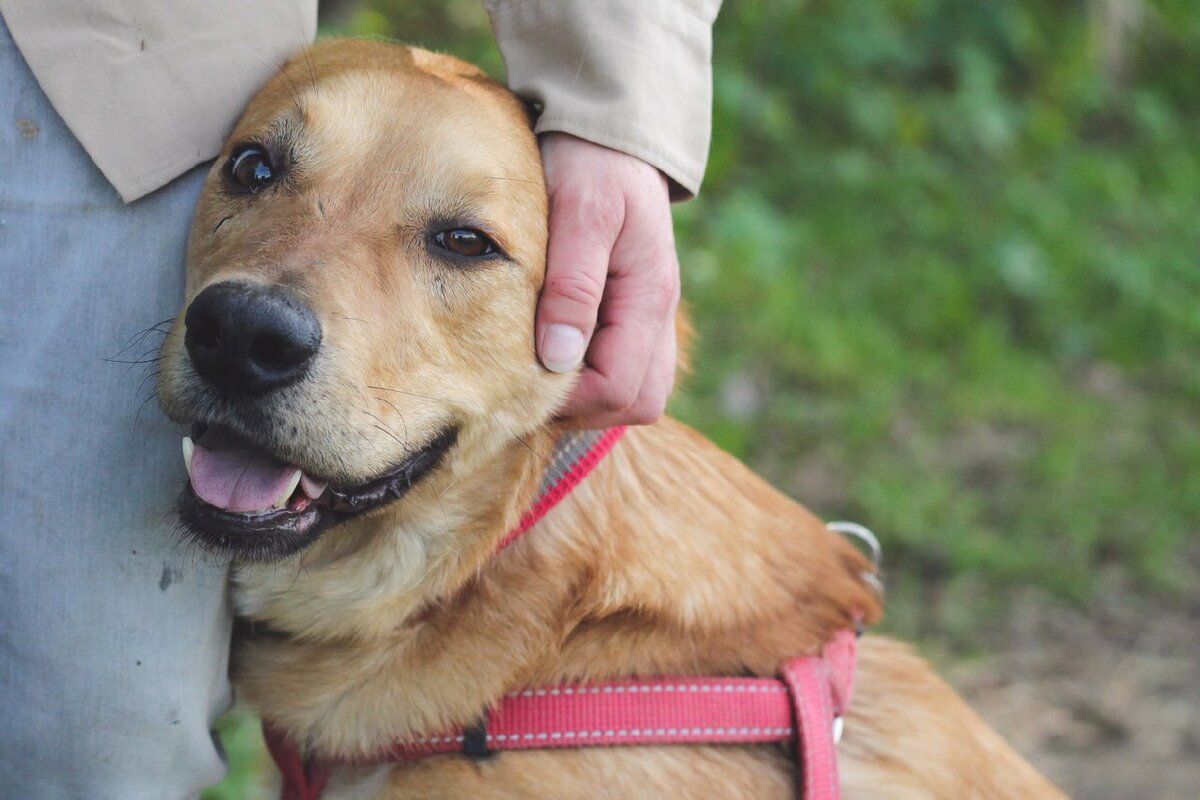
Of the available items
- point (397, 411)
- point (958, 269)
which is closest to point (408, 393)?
point (397, 411)

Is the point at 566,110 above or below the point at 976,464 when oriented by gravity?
above

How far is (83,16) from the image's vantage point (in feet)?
A: 7.09

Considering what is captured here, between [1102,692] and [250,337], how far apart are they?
3.55 metres

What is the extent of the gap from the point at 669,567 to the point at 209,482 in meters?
0.89

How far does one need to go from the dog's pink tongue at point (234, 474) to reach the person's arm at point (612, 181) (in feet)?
1.74

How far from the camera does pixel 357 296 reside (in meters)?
2.13

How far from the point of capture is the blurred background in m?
4.52

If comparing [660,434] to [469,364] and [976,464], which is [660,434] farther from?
[976,464]

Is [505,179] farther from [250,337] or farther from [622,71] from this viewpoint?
[250,337]

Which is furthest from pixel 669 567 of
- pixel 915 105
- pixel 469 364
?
pixel 915 105

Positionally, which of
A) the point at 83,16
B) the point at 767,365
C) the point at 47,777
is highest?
the point at 83,16

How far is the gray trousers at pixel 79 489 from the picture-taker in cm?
207

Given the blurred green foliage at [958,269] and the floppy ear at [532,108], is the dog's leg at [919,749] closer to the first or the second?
the floppy ear at [532,108]

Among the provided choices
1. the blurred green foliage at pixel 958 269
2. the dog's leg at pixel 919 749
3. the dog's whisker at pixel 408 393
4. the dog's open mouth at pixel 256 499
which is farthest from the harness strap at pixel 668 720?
the blurred green foliage at pixel 958 269
